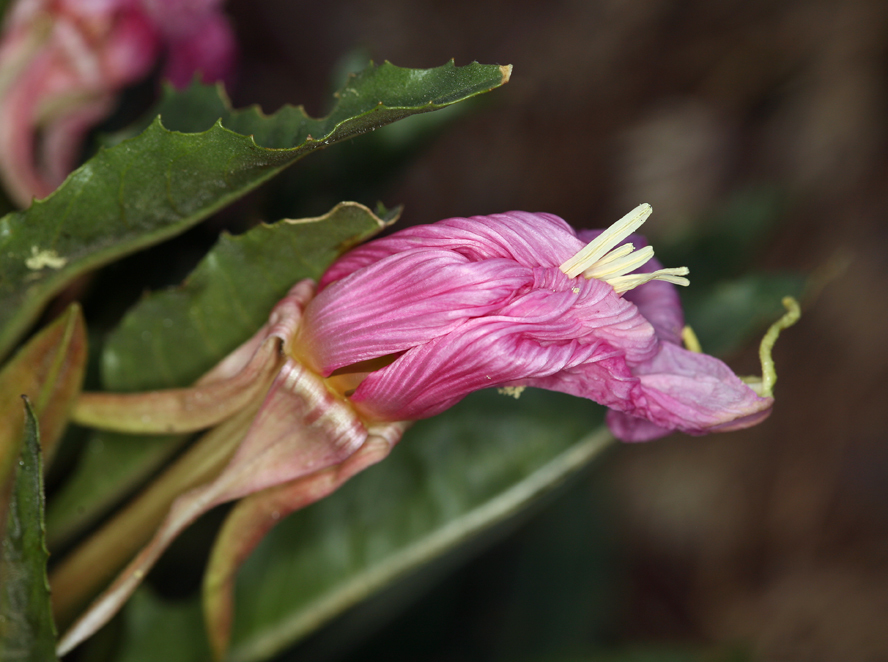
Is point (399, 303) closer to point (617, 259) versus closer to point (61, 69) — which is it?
point (617, 259)

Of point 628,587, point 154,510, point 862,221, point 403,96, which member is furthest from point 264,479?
point 862,221

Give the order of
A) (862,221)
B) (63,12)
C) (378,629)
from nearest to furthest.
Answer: (63,12) < (378,629) < (862,221)

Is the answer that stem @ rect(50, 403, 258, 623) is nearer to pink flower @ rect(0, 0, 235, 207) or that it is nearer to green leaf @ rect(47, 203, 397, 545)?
green leaf @ rect(47, 203, 397, 545)

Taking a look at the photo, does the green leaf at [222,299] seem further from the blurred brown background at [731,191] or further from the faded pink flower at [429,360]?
the blurred brown background at [731,191]

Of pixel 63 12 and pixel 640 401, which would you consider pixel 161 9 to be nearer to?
pixel 63 12

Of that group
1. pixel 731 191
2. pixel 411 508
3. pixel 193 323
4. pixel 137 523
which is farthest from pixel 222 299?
pixel 731 191

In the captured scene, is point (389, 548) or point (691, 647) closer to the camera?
point (389, 548)

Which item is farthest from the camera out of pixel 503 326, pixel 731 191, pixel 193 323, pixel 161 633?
pixel 731 191
